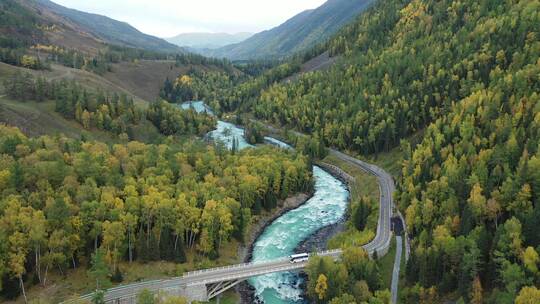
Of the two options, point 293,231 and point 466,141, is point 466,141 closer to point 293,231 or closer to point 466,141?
point 466,141

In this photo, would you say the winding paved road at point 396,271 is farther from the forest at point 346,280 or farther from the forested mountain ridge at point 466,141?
the forest at point 346,280

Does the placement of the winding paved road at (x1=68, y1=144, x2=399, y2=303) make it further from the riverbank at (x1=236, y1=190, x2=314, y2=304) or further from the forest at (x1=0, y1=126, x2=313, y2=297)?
the forest at (x1=0, y1=126, x2=313, y2=297)

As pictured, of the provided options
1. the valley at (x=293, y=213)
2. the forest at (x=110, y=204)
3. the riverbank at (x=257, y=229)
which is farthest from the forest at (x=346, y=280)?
the forest at (x=110, y=204)

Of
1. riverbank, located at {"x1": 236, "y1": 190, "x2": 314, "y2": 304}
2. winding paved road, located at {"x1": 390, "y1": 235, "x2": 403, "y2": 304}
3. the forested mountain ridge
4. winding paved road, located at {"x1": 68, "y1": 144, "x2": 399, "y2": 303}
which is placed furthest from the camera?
riverbank, located at {"x1": 236, "y1": 190, "x2": 314, "y2": 304}

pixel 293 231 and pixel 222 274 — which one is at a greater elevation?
pixel 222 274

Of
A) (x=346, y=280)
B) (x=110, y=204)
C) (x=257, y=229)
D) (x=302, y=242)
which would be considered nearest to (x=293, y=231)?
(x=302, y=242)

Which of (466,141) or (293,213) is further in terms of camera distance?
(293,213)

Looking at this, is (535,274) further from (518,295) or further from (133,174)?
(133,174)

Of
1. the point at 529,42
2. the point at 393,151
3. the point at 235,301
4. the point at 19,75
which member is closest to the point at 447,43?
the point at 529,42

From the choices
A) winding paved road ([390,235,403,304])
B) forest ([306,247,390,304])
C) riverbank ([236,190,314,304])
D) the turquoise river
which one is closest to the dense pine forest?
forest ([306,247,390,304])
